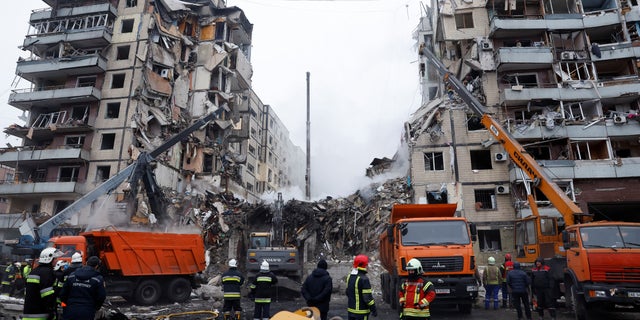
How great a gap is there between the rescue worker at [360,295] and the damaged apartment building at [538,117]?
61.8ft

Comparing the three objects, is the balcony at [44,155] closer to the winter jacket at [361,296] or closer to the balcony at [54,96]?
the balcony at [54,96]

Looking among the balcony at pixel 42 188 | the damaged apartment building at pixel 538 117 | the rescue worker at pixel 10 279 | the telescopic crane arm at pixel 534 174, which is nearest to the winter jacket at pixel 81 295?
the rescue worker at pixel 10 279

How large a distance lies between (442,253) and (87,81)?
33077 millimetres

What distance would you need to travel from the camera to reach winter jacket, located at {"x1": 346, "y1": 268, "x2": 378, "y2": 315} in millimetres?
6098

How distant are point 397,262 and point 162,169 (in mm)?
24540

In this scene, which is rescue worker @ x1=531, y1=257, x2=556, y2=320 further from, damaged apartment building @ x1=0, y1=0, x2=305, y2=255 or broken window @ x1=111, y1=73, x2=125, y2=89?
broken window @ x1=111, y1=73, x2=125, y2=89

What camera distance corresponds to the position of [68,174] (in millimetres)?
29969

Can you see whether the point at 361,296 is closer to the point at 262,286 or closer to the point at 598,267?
the point at 262,286

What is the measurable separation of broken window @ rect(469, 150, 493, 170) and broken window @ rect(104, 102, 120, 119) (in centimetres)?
2708

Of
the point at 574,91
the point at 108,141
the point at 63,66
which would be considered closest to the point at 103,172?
the point at 108,141

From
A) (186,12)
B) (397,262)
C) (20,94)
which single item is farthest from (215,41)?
(397,262)

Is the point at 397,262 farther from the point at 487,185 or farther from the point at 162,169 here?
the point at 162,169

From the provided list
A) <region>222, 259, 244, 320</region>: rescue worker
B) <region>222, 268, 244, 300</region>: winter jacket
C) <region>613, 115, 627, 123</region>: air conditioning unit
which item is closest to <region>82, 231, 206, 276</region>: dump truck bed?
<region>222, 259, 244, 320</region>: rescue worker

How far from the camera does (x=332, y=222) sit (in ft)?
82.2
